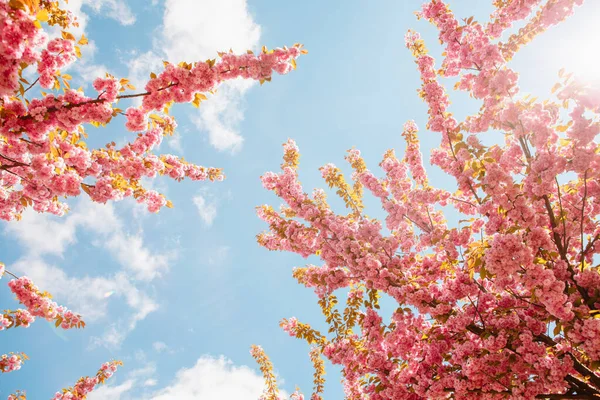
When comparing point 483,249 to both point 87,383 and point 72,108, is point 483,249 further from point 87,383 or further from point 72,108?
point 87,383

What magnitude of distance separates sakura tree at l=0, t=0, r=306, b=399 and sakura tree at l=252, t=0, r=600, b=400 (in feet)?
11.1

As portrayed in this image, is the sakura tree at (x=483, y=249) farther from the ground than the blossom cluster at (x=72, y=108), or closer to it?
closer to it

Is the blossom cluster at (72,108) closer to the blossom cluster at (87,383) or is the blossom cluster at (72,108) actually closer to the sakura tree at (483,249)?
the sakura tree at (483,249)

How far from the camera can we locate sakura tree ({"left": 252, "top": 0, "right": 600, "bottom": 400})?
4.42 m

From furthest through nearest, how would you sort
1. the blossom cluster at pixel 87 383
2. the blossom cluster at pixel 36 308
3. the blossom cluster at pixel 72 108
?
the blossom cluster at pixel 87 383 < the blossom cluster at pixel 36 308 < the blossom cluster at pixel 72 108

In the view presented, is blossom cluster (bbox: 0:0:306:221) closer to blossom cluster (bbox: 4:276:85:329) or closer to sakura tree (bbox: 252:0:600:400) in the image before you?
blossom cluster (bbox: 4:276:85:329)

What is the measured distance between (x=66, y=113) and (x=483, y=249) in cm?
601

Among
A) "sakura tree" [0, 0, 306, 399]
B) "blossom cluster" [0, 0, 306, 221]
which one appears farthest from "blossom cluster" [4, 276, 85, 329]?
"blossom cluster" [0, 0, 306, 221]

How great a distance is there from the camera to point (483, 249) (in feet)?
15.3

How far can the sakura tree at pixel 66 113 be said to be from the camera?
342 cm

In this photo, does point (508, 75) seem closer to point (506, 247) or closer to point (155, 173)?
point (506, 247)

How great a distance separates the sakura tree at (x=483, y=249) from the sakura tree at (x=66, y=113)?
11.1 feet

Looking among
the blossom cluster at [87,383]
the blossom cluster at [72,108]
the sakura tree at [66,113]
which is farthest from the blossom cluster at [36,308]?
the blossom cluster at [87,383]

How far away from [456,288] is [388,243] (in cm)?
171
